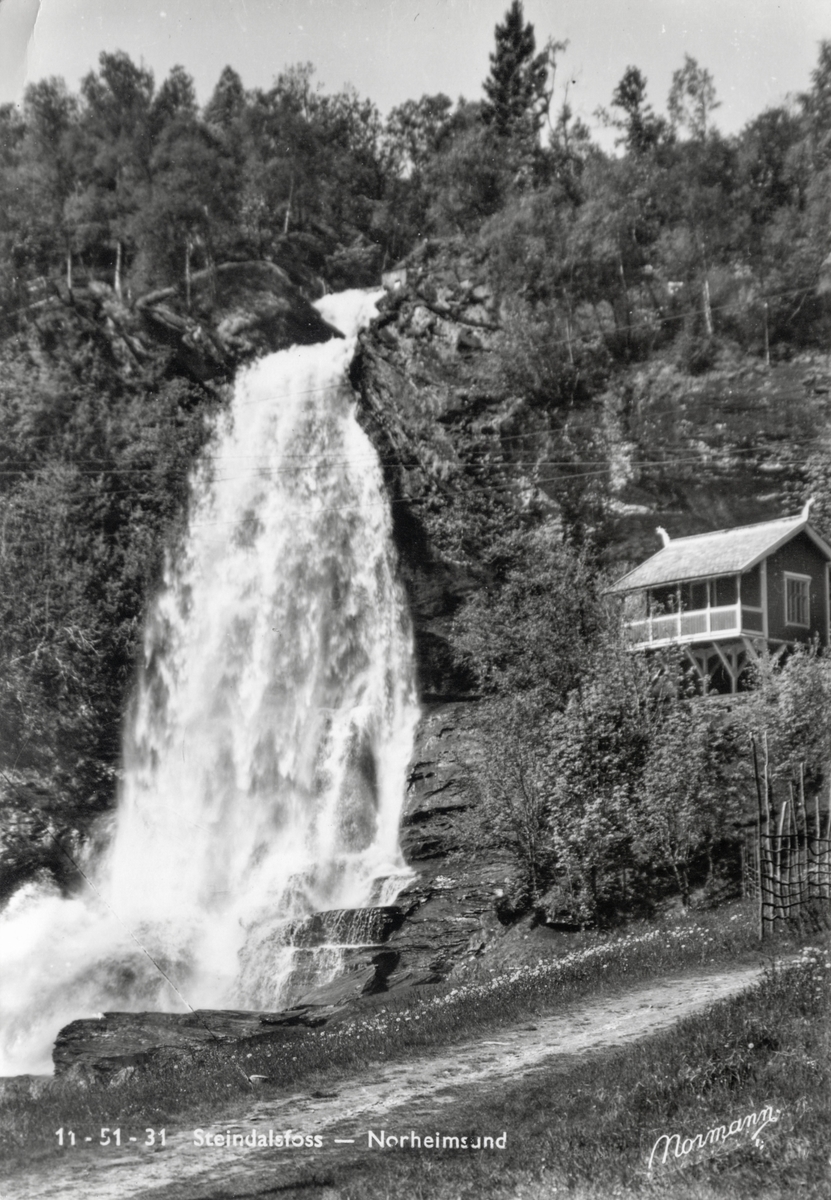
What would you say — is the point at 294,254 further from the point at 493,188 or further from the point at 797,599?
the point at 797,599

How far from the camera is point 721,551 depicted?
6164mm

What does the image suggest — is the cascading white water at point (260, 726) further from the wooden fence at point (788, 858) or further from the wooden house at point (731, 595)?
the wooden fence at point (788, 858)

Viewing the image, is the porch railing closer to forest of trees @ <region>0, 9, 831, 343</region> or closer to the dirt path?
forest of trees @ <region>0, 9, 831, 343</region>

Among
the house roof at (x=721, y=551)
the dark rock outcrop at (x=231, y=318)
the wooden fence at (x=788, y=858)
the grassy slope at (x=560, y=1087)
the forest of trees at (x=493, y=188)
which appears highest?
the forest of trees at (x=493, y=188)

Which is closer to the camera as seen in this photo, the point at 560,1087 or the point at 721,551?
the point at 560,1087

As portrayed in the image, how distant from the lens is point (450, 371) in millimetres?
6910

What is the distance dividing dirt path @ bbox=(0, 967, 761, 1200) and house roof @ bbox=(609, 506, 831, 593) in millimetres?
2104

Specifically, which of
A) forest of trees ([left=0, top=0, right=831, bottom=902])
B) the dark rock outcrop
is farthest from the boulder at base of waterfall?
the dark rock outcrop

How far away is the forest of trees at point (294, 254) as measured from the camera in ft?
19.8
